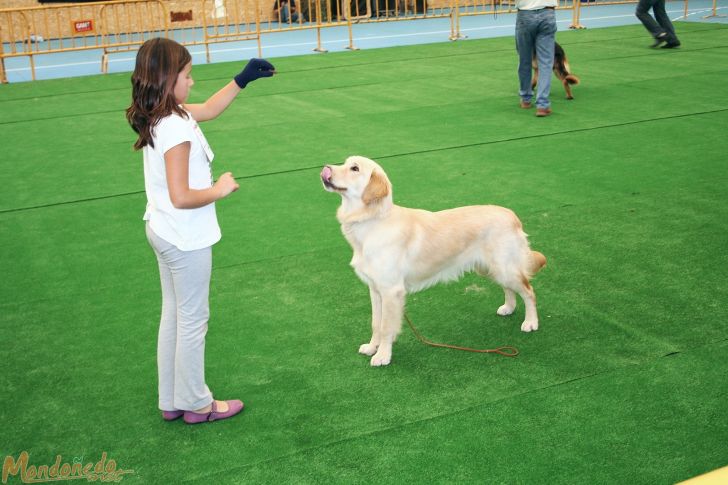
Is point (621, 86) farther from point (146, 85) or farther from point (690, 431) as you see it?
point (146, 85)

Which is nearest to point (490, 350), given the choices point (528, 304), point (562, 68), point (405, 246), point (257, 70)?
point (528, 304)

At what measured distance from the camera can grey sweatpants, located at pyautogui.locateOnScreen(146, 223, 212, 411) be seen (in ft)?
11.8

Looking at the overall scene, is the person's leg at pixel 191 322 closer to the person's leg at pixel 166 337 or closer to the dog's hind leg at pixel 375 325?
the person's leg at pixel 166 337

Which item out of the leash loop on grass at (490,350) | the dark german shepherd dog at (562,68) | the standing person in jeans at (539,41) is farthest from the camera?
the dark german shepherd dog at (562,68)

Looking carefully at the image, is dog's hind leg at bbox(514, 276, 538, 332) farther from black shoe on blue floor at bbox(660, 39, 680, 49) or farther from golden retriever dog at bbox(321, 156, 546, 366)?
black shoe on blue floor at bbox(660, 39, 680, 49)

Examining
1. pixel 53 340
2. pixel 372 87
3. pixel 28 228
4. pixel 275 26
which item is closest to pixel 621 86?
pixel 372 87

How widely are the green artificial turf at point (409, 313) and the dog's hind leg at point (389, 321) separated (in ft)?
0.34

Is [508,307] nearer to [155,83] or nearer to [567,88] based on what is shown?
[155,83]

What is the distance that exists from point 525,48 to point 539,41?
206mm

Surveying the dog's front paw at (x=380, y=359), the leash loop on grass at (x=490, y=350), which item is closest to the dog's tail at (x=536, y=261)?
the leash loop on grass at (x=490, y=350)

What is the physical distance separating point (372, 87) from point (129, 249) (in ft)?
22.9

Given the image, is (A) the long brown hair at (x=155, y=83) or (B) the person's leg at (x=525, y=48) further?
(B) the person's leg at (x=525, y=48)

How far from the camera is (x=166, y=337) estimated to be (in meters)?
3.82

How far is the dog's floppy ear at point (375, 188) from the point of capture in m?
4.15
